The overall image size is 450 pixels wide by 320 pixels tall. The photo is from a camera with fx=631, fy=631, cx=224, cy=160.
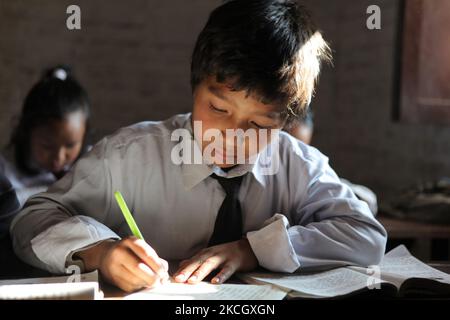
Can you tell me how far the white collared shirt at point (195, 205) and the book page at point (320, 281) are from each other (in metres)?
0.05

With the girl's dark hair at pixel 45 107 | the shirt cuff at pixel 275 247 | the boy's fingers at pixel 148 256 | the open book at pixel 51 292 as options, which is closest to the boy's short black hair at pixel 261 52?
the shirt cuff at pixel 275 247

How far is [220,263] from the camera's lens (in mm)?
1173

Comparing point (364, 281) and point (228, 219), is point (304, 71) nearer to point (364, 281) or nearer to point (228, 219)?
point (228, 219)

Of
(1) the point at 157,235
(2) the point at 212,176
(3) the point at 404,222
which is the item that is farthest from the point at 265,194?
(3) the point at 404,222

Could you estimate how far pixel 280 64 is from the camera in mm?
1270

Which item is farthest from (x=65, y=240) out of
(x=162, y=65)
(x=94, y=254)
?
(x=162, y=65)

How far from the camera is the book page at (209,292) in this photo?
988 mm

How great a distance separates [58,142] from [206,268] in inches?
69.6

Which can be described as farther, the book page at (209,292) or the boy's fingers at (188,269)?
the boy's fingers at (188,269)

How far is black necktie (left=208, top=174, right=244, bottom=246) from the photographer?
4.48ft

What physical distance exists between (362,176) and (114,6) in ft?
7.24

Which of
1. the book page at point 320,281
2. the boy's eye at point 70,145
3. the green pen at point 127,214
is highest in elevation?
the green pen at point 127,214

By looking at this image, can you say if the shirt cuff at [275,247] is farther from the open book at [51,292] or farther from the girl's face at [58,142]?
the girl's face at [58,142]

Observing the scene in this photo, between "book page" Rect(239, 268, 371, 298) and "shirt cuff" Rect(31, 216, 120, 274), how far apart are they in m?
0.29
